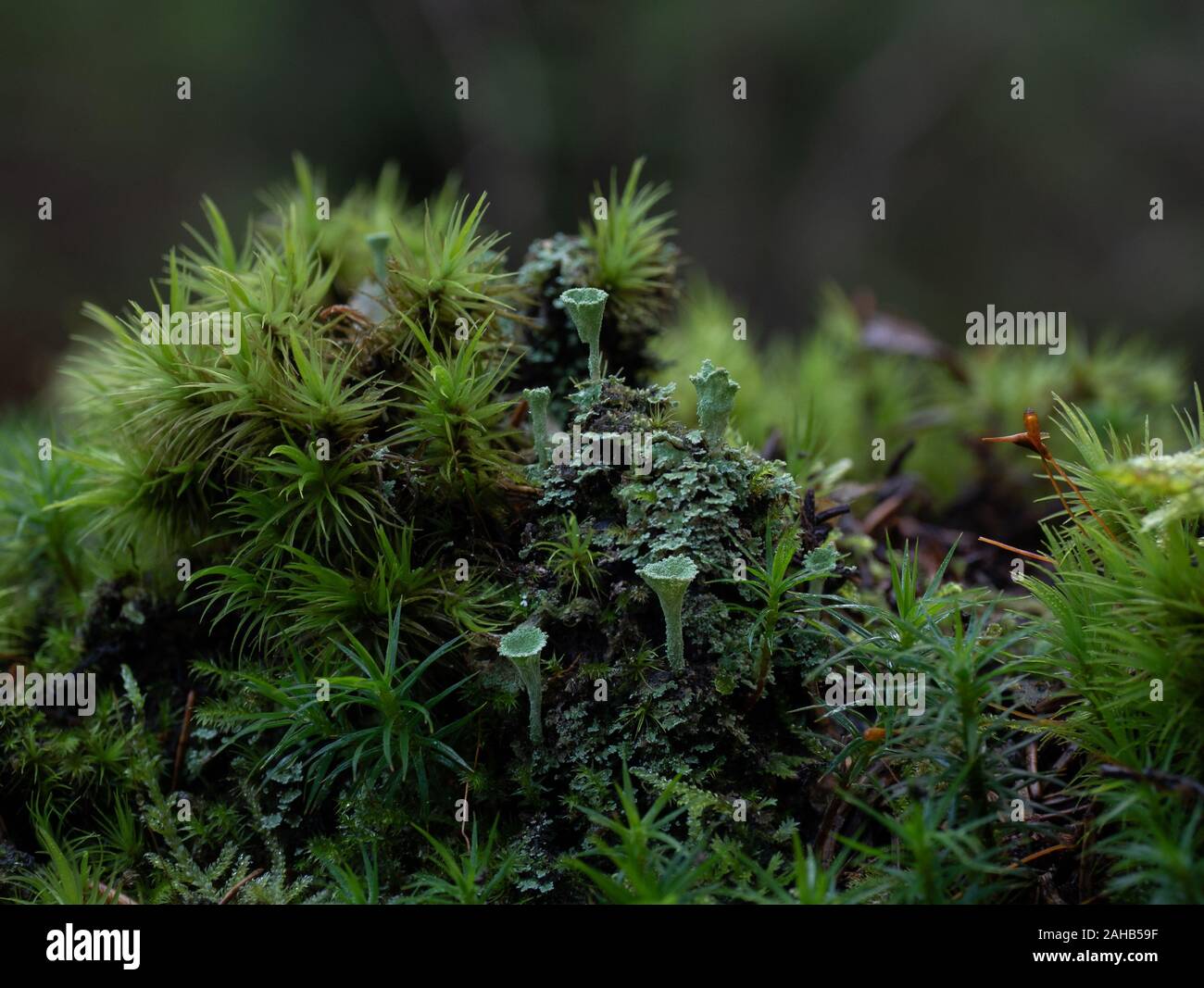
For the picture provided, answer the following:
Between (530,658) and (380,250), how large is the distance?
41.9 inches

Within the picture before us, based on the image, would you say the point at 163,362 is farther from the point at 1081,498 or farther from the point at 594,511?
the point at 1081,498

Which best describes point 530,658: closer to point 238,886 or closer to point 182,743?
point 238,886

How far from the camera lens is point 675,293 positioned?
224 cm

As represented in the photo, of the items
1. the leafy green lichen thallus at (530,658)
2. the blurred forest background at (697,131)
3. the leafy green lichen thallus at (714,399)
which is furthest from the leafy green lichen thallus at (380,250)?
the blurred forest background at (697,131)

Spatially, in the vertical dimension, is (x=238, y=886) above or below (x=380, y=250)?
below

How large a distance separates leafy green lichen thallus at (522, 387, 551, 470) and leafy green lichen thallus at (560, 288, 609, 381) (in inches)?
5.2

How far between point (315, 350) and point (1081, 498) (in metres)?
1.52

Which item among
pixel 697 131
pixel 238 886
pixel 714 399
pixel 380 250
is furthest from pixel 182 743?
pixel 697 131

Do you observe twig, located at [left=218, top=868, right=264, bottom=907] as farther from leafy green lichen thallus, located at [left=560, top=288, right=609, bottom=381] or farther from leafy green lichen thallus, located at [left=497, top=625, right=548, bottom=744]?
leafy green lichen thallus, located at [left=560, top=288, right=609, bottom=381]

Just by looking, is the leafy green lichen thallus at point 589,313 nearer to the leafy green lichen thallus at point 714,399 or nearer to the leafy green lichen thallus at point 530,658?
the leafy green lichen thallus at point 714,399

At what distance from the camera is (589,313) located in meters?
1.82

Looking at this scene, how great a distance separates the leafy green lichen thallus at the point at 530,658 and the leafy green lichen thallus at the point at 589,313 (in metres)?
0.60

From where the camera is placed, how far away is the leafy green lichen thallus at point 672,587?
149 centimetres
